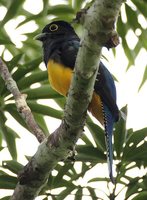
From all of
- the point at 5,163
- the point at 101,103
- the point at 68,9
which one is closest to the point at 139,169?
the point at 101,103

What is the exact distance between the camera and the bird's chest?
12.6 feet

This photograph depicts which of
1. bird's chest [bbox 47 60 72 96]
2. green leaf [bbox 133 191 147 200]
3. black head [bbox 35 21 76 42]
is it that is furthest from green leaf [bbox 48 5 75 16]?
green leaf [bbox 133 191 147 200]

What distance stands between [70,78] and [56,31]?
65 cm

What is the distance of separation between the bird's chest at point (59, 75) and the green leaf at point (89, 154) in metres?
0.45

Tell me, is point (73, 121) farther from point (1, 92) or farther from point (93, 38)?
point (1, 92)

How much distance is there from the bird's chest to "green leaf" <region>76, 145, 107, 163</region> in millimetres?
454

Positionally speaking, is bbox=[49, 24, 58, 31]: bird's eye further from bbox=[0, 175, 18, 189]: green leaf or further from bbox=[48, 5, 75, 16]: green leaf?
bbox=[0, 175, 18, 189]: green leaf

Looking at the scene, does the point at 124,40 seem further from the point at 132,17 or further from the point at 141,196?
the point at 141,196

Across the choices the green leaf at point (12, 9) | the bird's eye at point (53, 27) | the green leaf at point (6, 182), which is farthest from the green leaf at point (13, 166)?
the bird's eye at point (53, 27)

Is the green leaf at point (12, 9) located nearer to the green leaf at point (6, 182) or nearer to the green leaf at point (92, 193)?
the green leaf at point (6, 182)

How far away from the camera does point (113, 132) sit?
3.80 meters

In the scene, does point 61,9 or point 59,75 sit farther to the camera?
point 61,9

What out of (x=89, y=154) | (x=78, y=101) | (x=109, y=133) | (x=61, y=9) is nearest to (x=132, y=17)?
(x=61, y=9)

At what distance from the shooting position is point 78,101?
8.43 feet
